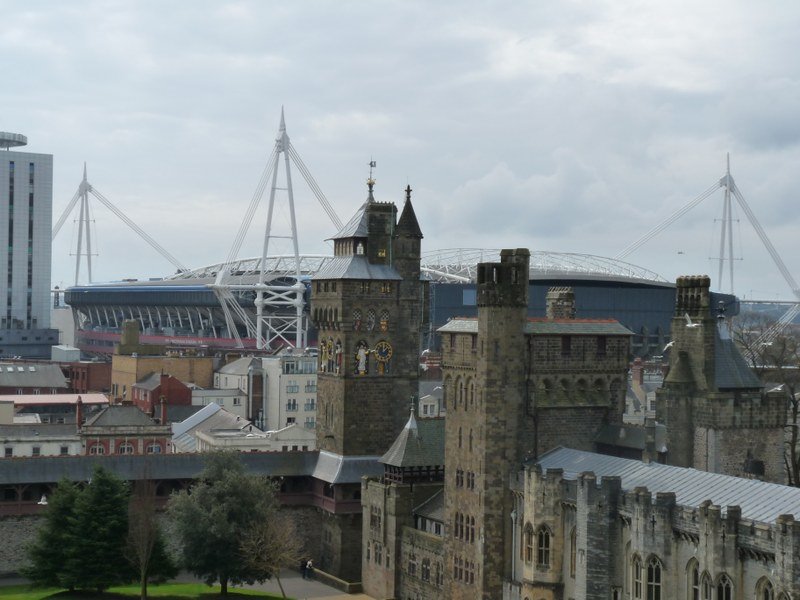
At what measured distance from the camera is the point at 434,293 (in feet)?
633

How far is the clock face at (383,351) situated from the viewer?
293ft

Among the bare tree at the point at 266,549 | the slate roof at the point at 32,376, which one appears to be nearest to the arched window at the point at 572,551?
the bare tree at the point at 266,549

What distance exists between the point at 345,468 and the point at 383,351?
833 centimetres

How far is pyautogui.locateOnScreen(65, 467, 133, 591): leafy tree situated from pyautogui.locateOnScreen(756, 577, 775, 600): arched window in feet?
128

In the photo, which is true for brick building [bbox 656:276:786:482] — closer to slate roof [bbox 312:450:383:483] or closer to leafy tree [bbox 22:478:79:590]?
slate roof [bbox 312:450:383:483]

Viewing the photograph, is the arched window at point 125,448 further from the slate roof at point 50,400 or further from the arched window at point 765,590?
the arched window at point 765,590

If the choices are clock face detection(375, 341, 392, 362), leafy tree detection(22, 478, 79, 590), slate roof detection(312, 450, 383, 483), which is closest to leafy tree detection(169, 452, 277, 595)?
leafy tree detection(22, 478, 79, 590)

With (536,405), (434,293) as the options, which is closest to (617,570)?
(536,405)

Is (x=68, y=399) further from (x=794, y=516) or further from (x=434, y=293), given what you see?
(x=794, y=516)

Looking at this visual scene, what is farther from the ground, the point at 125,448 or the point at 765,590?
the point at 125,448

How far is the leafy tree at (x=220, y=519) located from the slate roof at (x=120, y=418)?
2674cm

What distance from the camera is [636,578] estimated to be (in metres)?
57.5

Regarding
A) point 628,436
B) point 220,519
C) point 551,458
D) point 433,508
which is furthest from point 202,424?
point 628,436

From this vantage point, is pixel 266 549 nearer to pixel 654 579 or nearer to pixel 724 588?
pixel 654 579
